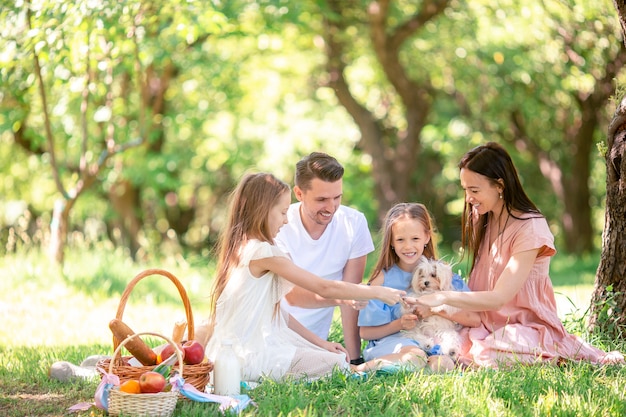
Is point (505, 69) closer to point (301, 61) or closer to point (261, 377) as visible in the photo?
point (301, 61)

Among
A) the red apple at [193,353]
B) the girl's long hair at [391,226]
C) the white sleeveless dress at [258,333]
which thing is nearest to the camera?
the red apple at [193,353]

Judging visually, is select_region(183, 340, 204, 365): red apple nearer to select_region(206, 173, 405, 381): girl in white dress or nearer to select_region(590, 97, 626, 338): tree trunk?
select_region(206, 173, 405, 381): girl in white dress

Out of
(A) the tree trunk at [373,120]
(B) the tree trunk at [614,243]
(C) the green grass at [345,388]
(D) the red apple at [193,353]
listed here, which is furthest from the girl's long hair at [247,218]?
(A) the tree trunk at [373,120]

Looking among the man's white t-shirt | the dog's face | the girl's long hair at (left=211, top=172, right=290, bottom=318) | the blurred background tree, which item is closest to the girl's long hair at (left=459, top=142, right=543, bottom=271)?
the dog's face

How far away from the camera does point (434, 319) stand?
439 centimetres

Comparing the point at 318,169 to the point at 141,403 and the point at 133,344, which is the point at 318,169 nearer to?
the point at 133,344

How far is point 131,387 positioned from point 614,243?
2.99 metres

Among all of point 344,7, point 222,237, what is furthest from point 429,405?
point 344,7

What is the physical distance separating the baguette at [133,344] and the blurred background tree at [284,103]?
11.3 feet

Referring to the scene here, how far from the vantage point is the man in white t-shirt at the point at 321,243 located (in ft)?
15.2

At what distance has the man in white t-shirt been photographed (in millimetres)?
4621

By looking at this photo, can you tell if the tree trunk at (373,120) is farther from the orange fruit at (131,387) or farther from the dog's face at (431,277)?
the orange fruit at (131,387)

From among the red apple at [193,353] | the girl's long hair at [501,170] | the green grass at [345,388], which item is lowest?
the green grass at [345,388]

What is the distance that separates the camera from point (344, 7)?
1248 centimetres
